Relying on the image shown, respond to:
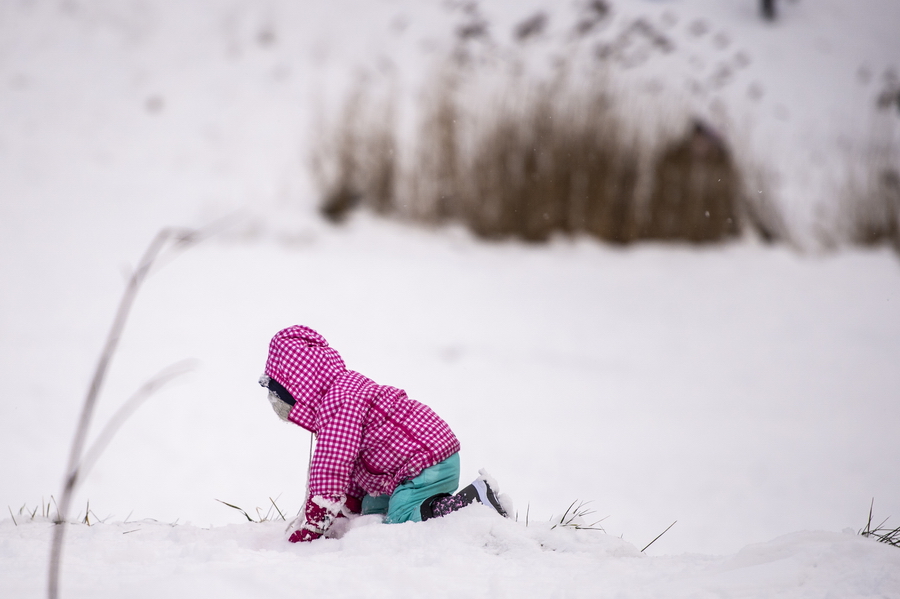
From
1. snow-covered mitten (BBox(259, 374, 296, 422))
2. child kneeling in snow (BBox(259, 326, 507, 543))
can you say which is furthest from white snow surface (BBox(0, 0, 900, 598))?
snow-covered mitten (BBox(259, 374, 296, 422))

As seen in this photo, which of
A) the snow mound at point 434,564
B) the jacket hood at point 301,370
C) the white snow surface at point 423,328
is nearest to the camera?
the snow mound at point 434,564

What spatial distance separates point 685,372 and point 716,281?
42.1 inches

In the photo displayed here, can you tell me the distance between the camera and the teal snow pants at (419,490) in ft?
6.77

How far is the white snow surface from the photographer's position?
5.98 feet

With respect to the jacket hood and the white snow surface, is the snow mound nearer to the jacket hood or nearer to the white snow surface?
the white snow surface

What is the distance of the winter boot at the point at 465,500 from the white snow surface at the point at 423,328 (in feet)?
0.33

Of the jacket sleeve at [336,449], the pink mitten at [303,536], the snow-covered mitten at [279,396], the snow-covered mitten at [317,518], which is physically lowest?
the pink mitten at [303,536]

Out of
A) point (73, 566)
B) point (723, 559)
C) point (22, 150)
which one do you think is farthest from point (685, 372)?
point (22, 150)

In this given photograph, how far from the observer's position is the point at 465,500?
208 centimetres

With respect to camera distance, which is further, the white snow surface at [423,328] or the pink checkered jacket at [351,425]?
the pink checkered jacket at [351,425]

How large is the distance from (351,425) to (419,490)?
0.93 ft

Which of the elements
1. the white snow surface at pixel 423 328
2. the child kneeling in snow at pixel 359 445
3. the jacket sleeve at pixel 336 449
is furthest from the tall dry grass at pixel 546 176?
the jacket sleeve at pixel 336 449

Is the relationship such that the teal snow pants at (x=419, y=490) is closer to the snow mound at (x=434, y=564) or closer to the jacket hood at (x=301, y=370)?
the snow mound at (x=434, y=564)

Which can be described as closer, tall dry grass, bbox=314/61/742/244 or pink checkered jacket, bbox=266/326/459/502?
pink checkered jacket, bbox=266/326/459/502
